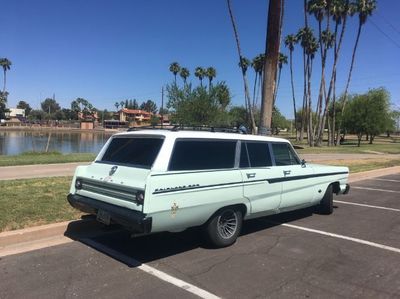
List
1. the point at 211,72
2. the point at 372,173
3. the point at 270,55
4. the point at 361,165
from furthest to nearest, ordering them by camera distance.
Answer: the point at 211,72
the point at 361,165
the point at 372,173
the point at 270,55

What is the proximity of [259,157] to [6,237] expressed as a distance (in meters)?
3.91

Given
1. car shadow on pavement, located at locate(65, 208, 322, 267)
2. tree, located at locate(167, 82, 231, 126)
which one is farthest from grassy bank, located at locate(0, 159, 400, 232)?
tree, located at locate(167, 82, 231, 126)

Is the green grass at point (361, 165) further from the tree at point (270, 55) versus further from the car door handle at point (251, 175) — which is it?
the car door handle at point (251, 175)

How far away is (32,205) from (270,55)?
8644 millimetres

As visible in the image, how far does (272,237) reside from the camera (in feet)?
23.6

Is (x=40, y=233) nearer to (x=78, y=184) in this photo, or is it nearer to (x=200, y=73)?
(x=78, y=184)

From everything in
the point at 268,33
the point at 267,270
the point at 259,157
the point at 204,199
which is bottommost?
the point at 267,270

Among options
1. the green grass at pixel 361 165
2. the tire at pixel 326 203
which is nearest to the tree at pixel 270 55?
the tire at pixel 326 203

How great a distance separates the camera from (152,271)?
539cm

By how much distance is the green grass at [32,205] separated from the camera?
271 inches

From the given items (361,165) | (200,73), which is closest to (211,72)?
(200,73)

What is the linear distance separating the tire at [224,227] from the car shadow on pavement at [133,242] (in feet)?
0.64

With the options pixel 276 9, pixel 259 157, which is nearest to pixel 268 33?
pixel 276 9

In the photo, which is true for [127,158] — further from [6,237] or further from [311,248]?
[311,248]
